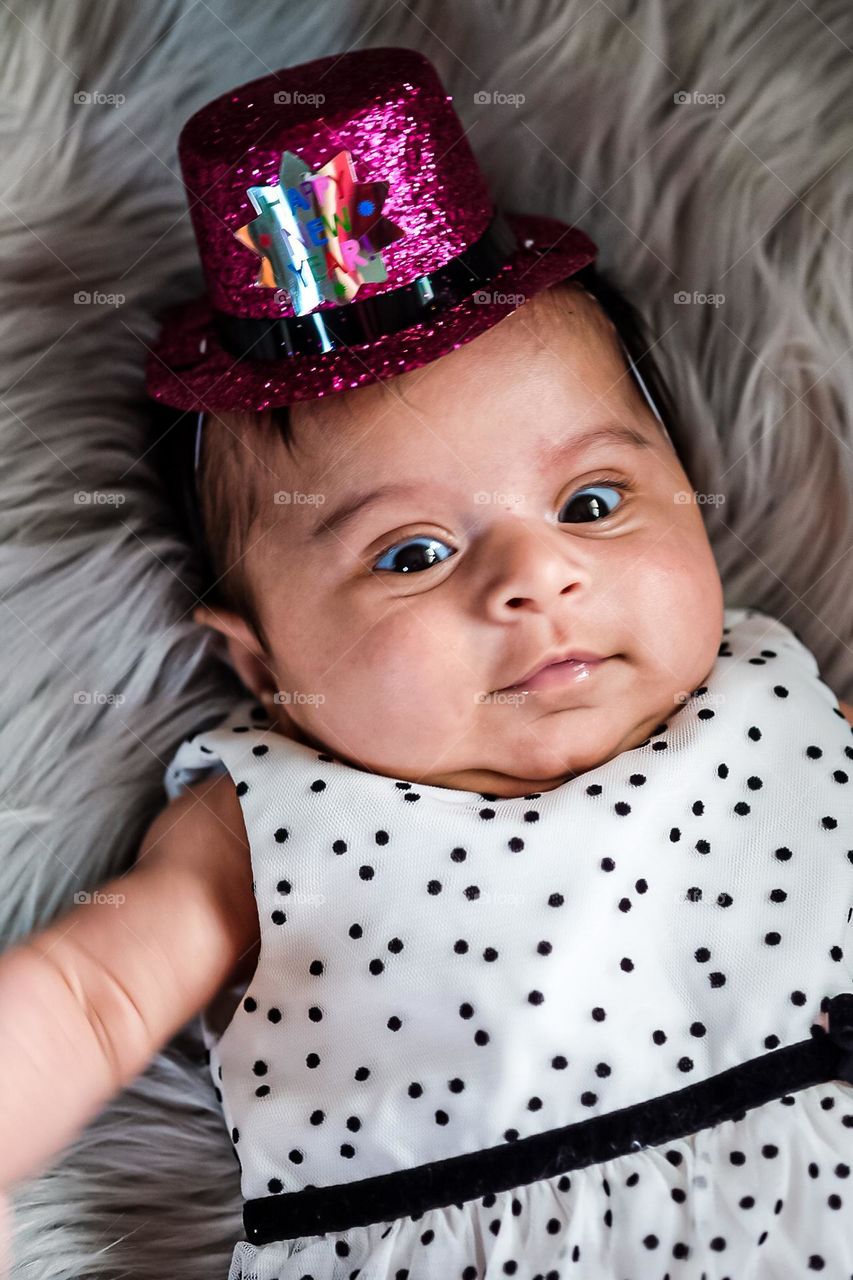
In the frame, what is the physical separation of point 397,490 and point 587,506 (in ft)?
0.61

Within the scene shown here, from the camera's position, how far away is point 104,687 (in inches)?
51.2

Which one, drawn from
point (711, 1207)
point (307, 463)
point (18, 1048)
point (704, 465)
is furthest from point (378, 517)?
point (711, 1207)

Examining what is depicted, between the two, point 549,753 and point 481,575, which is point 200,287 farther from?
point 549,753

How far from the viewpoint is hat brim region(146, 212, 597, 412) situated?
3.59 ft

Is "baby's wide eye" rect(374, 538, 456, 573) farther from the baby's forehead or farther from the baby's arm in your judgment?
the baby's arm

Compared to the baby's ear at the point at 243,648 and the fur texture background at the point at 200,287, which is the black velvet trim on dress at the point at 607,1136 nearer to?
the fur texture background at the point at 200,287

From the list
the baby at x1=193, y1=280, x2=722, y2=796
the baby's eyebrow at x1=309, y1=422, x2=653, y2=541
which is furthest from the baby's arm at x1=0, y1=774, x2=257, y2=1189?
the baby's eyebrow at x1=309, y1=422, x2=653, y2=541

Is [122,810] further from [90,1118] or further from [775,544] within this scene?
[775,544]

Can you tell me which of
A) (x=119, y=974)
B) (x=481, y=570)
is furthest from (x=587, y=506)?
(x=119, y=974)

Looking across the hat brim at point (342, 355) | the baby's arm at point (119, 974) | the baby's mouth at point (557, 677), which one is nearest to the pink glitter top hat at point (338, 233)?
the hat brim at point (342, 355)

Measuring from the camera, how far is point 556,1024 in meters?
1.04

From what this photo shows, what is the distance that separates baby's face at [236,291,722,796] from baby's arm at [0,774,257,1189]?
176 mm

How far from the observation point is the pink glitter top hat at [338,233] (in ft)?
3.54

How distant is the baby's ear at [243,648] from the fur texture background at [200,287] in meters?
0.07
